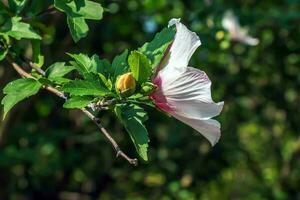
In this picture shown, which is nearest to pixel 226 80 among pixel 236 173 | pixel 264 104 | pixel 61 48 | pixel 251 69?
pixel 251 69

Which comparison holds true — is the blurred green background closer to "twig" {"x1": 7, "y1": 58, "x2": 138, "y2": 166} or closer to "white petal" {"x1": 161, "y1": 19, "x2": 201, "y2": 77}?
"twig" {"x1": 7, "y1": 58, "x2": 138, "y2": 166}

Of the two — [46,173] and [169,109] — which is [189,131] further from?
[169,109]

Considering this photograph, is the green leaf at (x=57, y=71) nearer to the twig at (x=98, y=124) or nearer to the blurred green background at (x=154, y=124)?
the twig at (x=98, y=124)

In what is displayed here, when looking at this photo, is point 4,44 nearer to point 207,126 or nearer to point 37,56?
point 37,56

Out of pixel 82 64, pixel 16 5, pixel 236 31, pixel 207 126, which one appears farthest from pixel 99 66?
pixel 236 31

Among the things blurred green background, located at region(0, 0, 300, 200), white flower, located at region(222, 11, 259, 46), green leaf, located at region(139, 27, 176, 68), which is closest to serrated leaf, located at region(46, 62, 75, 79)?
green leaf, located at region(139, 27, 176, 68)
